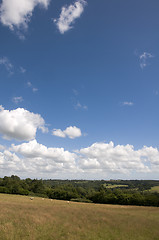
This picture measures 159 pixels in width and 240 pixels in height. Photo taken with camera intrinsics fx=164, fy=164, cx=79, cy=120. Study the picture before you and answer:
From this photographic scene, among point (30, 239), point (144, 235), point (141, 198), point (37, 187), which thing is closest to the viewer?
point (30, 239)

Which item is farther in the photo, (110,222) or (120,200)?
(120,200)

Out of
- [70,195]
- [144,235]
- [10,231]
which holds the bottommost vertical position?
[70,195]

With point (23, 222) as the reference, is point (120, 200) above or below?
below

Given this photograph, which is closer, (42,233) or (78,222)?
(42,233)

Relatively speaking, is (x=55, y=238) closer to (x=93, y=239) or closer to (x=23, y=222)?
(x=93, y=239)

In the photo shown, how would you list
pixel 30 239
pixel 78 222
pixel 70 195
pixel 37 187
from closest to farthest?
pixel 30 239 → pixel 78 222 → pixel 70 195 → pixel 37 187

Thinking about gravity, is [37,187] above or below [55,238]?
below

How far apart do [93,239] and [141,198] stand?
62.6 meters

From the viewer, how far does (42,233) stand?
46.2ft

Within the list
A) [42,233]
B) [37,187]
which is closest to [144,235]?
[42,233]

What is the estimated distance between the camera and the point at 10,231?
1374 centimetres

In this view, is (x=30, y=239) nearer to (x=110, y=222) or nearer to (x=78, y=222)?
(x=78, y=222)

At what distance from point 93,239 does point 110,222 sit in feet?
21.0

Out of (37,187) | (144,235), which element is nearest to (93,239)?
(144,235)
